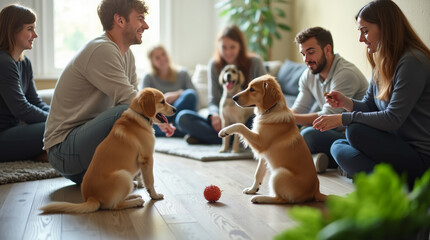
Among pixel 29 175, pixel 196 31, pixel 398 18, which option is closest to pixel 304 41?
pixel 398 18

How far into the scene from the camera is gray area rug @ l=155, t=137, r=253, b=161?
4113 mm

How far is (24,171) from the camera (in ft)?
10.8

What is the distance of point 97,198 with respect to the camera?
2.33 meters

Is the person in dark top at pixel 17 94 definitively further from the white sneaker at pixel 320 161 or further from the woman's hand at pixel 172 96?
the white sneaker at pixel 320 161

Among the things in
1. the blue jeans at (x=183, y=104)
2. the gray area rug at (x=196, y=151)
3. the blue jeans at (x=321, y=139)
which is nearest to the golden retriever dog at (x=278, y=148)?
the blue jeans at (x=321, y=139)

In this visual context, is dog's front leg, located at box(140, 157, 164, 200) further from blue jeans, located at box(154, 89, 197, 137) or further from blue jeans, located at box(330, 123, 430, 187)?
blue jeans, located at box(154, 89, 197, 137)

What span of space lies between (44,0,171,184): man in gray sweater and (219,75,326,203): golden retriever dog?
2.33 feet

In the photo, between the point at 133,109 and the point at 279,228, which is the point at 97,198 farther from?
the point at 279,228

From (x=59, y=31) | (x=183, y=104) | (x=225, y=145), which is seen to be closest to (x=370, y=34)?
(x=225, y=145)

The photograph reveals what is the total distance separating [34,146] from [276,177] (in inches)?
83.5

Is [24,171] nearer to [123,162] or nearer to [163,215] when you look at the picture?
[123,162]

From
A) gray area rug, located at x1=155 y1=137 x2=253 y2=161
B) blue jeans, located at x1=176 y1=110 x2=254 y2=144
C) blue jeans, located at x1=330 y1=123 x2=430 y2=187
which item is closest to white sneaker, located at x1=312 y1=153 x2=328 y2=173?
blue jeans, located at x1=330 y1=123 x2=430 y2=187

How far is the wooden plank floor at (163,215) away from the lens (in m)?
2.06

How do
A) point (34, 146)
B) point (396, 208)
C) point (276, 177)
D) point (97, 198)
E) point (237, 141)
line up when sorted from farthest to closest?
point (237, 141), point (34, 146), point (276, 177), point (97, 198), point (396, 208)
